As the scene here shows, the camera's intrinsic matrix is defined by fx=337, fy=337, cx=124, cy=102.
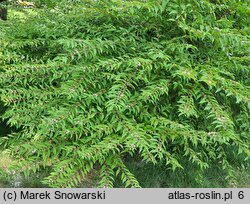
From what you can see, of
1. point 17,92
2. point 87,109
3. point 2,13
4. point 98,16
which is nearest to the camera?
point 87,109

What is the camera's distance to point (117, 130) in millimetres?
2473

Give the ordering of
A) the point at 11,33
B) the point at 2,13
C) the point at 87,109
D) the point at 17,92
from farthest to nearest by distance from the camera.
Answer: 1. the point at 2,13
2. the point at 11,33
3. the point at 17,92
4. the point at 87,109

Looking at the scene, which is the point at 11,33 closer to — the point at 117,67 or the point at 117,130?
the point at 117,67

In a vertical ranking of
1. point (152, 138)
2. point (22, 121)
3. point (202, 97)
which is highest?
point (202, 97)

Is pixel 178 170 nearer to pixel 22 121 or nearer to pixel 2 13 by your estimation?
pixel 22 121

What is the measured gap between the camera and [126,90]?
104 inches

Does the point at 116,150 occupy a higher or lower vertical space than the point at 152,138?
lower

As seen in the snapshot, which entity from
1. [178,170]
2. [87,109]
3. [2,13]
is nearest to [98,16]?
[87,109]

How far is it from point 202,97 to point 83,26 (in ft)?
4.16

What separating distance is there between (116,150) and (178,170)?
2.68ft

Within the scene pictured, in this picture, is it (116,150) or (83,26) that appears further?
(83,26)

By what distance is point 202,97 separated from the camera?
2756 millimetres

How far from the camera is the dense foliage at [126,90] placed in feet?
8.20

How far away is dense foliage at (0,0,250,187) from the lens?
8.20 ft
